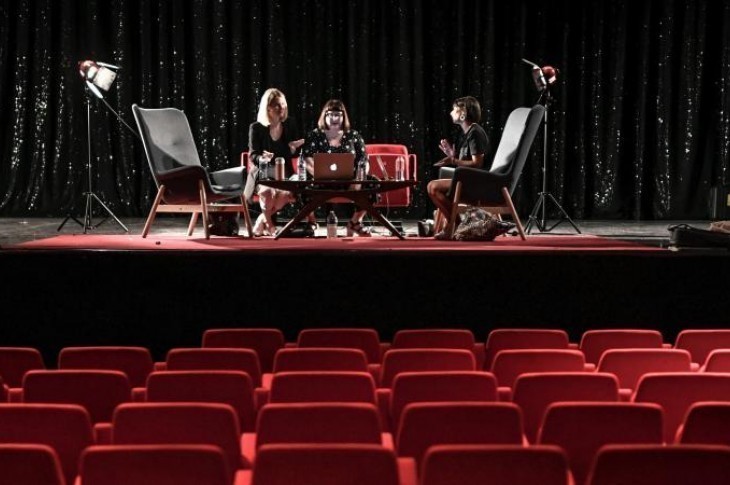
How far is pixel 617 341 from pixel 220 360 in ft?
5.63

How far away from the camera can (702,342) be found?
11.6 ft

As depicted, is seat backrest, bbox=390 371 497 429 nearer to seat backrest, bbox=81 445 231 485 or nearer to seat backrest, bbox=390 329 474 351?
seat backrest, bbox=81 445 231 485

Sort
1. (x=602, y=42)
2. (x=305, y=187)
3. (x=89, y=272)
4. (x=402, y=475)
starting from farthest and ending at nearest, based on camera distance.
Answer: (x=602, y=42) → (x=305, y=187) → (x=89, y=272) → (x=402, y=475)

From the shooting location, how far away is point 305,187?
5527 mm

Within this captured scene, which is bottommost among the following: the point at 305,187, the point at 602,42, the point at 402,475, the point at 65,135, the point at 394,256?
the point at 402,475

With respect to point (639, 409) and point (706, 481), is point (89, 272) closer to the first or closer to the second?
point (639, 409)

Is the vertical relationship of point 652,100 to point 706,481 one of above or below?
above

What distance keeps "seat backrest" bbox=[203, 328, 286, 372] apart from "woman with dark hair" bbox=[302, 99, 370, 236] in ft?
8.75

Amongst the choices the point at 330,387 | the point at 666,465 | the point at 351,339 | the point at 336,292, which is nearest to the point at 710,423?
the point at 666,465

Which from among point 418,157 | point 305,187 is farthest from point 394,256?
point 418,157

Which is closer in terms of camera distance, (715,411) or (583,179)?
(715,411)

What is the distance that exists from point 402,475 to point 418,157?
7793mm

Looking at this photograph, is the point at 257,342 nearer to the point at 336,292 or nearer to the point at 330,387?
the point at 336,292

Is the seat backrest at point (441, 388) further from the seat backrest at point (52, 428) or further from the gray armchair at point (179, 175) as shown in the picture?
the gray armchair at point (179, 175)
